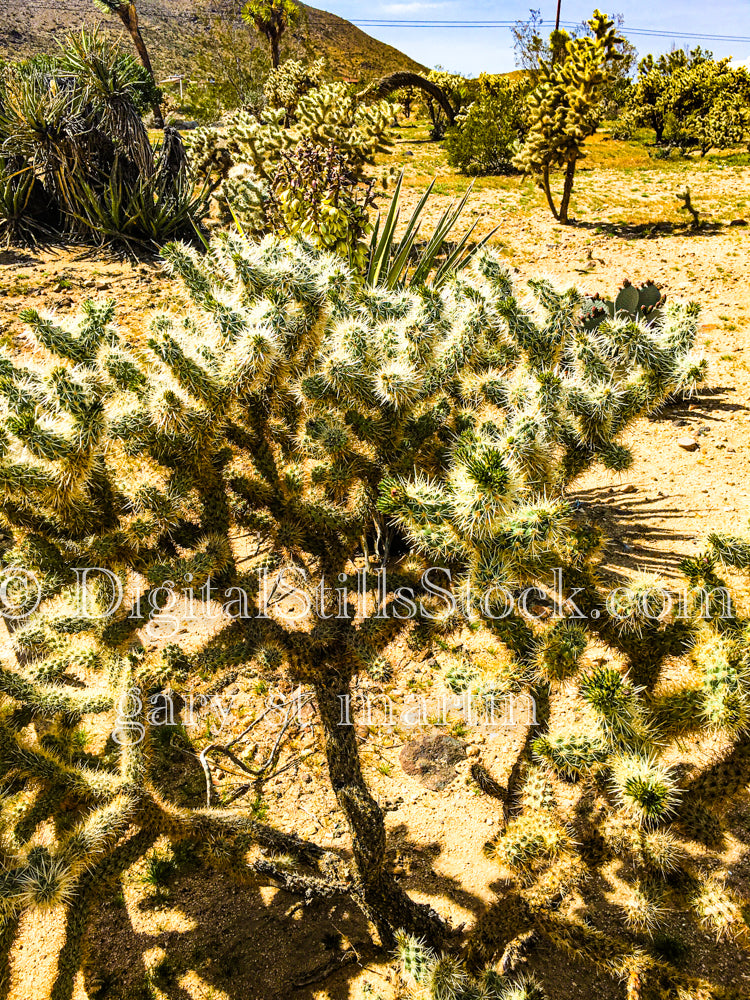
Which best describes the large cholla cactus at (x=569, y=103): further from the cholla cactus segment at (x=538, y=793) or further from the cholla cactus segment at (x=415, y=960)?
the cholla cactus segment at (x=415, y=960)

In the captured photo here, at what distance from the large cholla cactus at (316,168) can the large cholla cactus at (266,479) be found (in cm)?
224

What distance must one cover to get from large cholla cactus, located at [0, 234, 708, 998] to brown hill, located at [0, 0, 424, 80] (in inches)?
1406

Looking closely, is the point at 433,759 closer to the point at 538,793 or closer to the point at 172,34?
the point at 538,793

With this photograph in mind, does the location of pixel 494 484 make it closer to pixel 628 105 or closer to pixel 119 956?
pixel 119 956

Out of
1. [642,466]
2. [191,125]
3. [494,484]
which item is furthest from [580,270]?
[191,125]

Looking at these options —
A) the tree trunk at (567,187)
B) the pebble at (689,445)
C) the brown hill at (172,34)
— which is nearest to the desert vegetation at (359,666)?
the pebble at (689,445)

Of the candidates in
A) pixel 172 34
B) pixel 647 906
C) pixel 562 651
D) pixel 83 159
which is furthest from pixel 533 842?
pixel 172 34

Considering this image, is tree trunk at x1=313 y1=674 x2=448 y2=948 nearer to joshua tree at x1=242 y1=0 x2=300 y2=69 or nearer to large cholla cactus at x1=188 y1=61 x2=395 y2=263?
large cholla cactus at x1=188 y1=61 x2=395 y2=263

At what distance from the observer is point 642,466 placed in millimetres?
5109

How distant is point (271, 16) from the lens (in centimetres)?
2308

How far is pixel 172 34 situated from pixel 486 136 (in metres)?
45.8

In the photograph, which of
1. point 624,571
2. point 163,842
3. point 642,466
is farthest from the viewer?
point 642,466

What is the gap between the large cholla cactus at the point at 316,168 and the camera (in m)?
5.09

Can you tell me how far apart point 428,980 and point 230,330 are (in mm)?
2621
